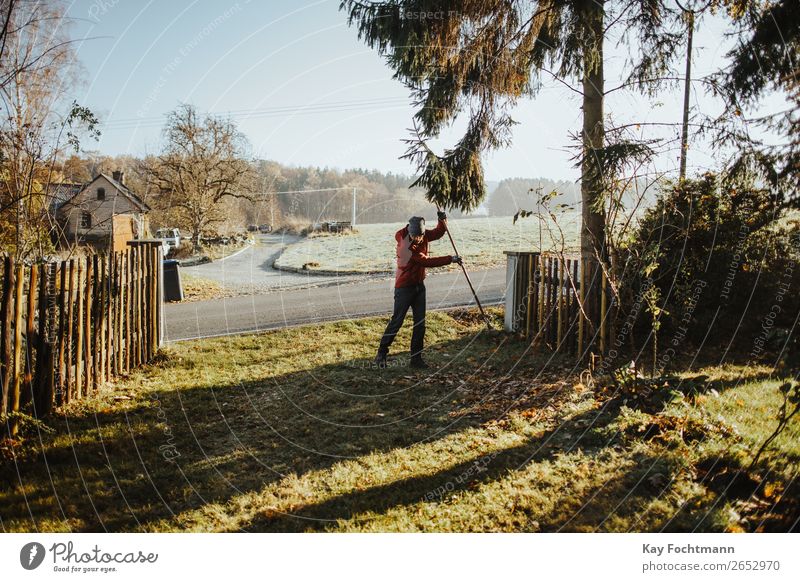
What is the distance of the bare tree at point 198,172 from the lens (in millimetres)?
21797

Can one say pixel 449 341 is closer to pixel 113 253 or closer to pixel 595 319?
pixel 595 319

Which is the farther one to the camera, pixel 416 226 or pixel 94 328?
pixel 416 226

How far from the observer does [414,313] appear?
22.6ft

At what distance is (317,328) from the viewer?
8.98 metres

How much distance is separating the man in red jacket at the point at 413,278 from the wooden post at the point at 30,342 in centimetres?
395

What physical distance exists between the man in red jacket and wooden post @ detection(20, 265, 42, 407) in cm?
395

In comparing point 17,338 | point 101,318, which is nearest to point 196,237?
point 101,318

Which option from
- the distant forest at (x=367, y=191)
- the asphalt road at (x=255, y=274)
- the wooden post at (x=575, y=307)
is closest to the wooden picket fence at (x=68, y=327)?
the distant forest at (x=367, y=191)

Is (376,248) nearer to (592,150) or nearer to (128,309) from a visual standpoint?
(128,309)

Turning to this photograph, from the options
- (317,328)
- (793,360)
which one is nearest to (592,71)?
(793,360)

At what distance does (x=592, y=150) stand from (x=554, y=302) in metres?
2.51

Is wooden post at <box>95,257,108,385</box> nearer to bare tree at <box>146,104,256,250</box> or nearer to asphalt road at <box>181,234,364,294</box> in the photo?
asphalt road at <box>181,234,364,294</box>

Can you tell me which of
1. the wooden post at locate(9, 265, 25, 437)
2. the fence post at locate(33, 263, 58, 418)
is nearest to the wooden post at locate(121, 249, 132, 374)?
the fence post at locate(33, 263, 58, 418)
